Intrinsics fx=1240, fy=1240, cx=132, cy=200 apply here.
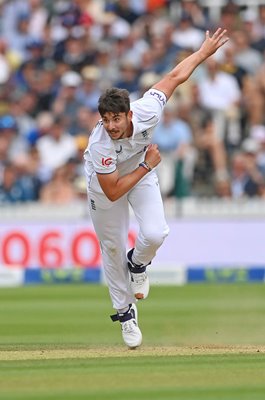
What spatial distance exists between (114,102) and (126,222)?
33.4 inches

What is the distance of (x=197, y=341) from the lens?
8.12 metres

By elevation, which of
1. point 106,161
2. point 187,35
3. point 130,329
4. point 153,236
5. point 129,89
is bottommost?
point 130,329

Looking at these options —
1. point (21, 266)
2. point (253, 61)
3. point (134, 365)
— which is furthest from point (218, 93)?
point (134, 365)

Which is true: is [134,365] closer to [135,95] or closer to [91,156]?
[91,156]

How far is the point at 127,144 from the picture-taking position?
7125 millimetres

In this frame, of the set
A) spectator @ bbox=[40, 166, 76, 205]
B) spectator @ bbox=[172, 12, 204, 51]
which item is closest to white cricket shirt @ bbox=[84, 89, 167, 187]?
spectator @ bbox=[40, 166, 76, 205]

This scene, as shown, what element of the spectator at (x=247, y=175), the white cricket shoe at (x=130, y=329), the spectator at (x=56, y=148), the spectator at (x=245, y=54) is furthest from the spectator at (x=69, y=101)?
the white cricket shoe at (x=130, y=329)

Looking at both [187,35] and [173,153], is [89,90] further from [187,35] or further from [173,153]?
[173,153]

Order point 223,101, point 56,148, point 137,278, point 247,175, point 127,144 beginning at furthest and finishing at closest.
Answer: point 56,148 < point 223,101 < point 247,175 < point 137,278 < point 127,144

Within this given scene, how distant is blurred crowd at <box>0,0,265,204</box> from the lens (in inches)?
547

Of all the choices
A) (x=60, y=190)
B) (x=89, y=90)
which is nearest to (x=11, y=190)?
(x=60, y=190)

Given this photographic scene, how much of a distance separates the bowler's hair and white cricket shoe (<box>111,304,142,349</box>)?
1.35 m

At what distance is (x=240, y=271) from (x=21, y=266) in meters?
2.56

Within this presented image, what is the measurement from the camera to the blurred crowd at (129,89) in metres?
13.9
